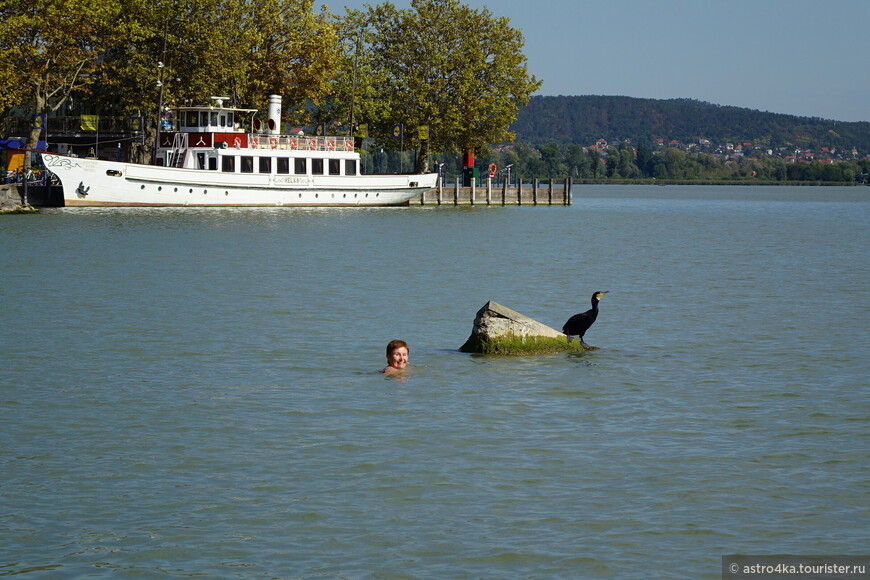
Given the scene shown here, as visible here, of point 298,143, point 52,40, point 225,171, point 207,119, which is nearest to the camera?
point 52,40

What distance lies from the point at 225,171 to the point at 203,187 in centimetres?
183

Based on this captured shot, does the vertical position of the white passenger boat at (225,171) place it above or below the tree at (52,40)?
below

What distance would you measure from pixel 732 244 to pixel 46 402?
45956 mm

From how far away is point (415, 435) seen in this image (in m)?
13.7

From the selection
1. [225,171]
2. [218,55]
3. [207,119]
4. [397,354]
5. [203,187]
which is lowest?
[397,354]

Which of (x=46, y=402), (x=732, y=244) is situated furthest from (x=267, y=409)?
(x=732, y=244)

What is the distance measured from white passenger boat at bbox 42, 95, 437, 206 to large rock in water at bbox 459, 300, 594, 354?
54.8 m

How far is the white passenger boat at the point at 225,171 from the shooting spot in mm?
72000

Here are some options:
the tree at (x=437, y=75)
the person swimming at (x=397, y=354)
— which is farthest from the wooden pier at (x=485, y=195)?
the person swimming at (x=397, y=354)

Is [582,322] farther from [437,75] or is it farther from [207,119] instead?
[437,75]

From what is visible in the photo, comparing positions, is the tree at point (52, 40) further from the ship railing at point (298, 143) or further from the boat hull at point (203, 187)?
the ship railing at point (298, 143)

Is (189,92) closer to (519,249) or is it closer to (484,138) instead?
(484,138)

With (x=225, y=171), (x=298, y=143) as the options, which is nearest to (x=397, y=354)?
(x=225, y=171)

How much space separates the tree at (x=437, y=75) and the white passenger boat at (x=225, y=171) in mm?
12231
